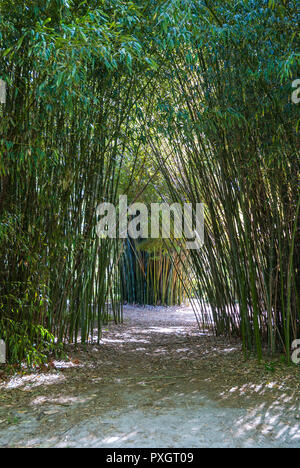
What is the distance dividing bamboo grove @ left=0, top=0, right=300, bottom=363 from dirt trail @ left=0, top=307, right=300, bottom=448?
288 millimetres

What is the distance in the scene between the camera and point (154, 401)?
2.29 metres

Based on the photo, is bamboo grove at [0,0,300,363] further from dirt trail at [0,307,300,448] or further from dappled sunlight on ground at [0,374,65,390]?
dirt trail at [0,307,300,448]

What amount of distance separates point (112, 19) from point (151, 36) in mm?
319

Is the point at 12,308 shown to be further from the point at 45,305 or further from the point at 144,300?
the point at 144,300

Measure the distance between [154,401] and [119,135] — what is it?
205 cm

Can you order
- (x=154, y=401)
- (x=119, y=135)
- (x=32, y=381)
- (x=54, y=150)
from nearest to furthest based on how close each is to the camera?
(x=154, y=401)
(x=54, y=150)
(x=32, y=381)
(x=119, y=135)

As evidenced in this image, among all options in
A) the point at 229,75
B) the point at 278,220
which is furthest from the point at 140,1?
the point at 278,220

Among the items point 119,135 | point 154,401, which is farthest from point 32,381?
point 119,135

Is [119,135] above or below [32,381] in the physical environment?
above

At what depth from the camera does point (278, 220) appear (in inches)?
112

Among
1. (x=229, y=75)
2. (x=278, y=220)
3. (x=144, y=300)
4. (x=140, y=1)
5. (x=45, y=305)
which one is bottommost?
(x=144, y=300)

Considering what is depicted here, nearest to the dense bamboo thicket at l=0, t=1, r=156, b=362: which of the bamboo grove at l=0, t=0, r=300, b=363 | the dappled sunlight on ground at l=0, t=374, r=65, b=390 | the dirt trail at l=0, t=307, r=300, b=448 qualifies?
the bamboo grove at l=0, t=0, r=300, b=363

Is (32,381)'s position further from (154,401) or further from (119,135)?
(119,135)

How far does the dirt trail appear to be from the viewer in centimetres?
181
